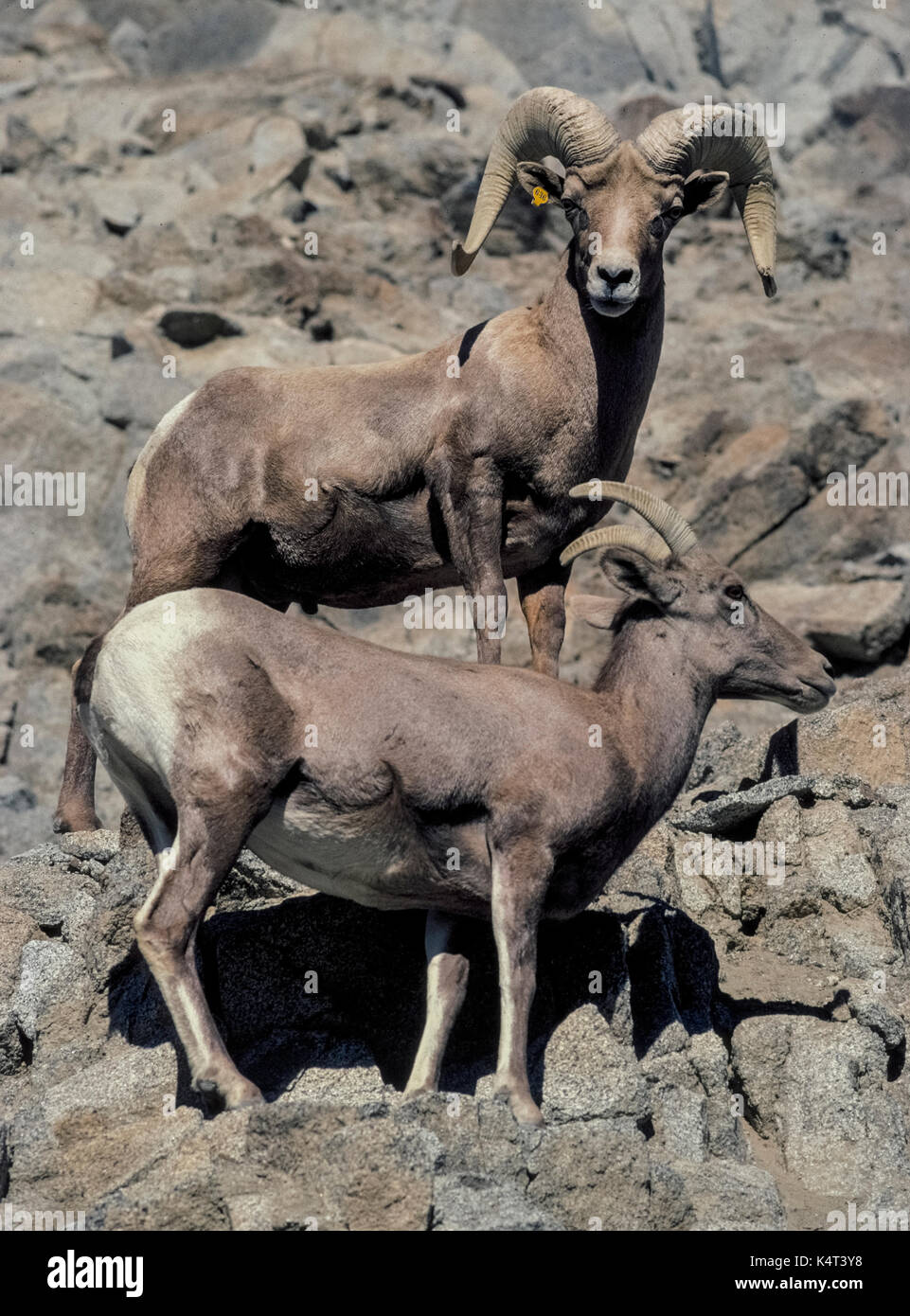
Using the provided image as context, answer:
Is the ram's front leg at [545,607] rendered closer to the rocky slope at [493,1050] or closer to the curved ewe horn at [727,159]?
the rocky slope at [493,1050]

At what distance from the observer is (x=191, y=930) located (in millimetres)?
8891

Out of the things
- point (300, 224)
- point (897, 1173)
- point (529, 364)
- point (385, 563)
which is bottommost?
point (897, 1173)

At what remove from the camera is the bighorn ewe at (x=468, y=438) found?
428 inches

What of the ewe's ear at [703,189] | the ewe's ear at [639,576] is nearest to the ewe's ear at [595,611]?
the ewe's ear at [639,576]

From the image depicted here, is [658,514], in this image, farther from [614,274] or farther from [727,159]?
[727,159]

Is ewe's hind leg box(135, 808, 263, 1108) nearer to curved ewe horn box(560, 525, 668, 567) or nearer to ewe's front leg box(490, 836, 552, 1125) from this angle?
ewe's front leg box(490, 836, 552, 1125)

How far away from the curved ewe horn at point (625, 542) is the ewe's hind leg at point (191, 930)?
9.43 feet

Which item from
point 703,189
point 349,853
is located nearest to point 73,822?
point 349,853

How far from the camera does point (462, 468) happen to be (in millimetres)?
10867

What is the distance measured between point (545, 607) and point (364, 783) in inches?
111

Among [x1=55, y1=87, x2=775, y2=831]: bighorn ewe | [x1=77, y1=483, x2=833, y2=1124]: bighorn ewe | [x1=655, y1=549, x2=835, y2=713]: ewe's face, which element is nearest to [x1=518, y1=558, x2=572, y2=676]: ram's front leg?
[x1=55, y1=87, x2=775, y2=831]: bighorn ewe
